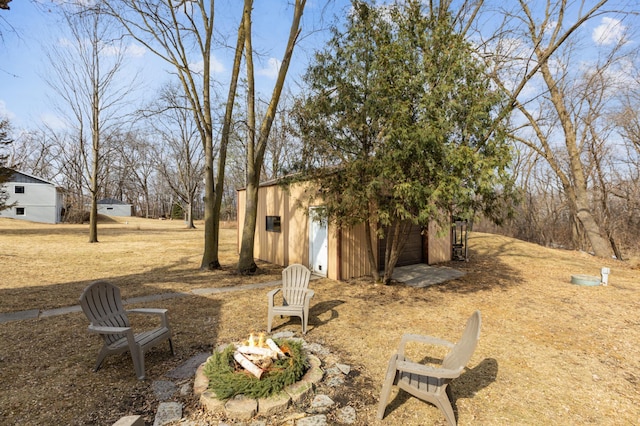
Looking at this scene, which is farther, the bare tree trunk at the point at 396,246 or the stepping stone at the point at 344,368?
the bare tree trunk at the point at 396,246

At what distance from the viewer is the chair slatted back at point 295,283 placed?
541 cm

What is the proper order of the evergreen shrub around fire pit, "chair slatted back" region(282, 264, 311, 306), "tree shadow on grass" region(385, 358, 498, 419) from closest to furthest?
the evergreen shrub around fire pit, "tree shadow on grass" region(385, 358, 498, 419), "chair slatted back" region(282, 264, 311, 306)

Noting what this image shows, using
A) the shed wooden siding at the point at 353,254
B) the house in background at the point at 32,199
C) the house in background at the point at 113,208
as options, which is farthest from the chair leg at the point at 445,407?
the house in background at the point at 113,208

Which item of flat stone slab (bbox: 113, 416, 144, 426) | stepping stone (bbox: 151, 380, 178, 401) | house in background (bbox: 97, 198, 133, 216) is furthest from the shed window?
house in background (bbox: 97, 198, 133, 216)

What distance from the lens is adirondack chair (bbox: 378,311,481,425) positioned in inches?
105

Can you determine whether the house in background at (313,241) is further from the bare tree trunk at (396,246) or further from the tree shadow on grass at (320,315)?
the tree shadow on grass at (320,315)

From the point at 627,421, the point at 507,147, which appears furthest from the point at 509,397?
the point at 507,147

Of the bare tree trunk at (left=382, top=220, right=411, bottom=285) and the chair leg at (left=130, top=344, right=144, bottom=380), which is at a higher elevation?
the bare tree trunk at (left=382, top=220, right=411, bottom=285)

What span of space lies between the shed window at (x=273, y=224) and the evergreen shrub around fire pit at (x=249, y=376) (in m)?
7.48

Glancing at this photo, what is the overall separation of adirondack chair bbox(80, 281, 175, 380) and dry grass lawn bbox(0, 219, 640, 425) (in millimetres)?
287

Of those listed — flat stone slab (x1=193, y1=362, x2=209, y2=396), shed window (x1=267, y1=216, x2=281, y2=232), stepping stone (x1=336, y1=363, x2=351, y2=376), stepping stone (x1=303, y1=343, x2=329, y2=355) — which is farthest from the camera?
shed window (x1=267, y1=216, x2=281, y2=232)

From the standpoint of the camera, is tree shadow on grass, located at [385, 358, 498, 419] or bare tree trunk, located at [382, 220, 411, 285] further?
bare tree trunk, located at [382, 220, 411, 285]

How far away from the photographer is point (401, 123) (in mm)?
5703

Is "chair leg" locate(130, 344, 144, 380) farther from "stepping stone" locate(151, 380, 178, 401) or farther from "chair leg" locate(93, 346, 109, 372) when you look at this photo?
"chair leg" locate(93, 346, 109, 372)
